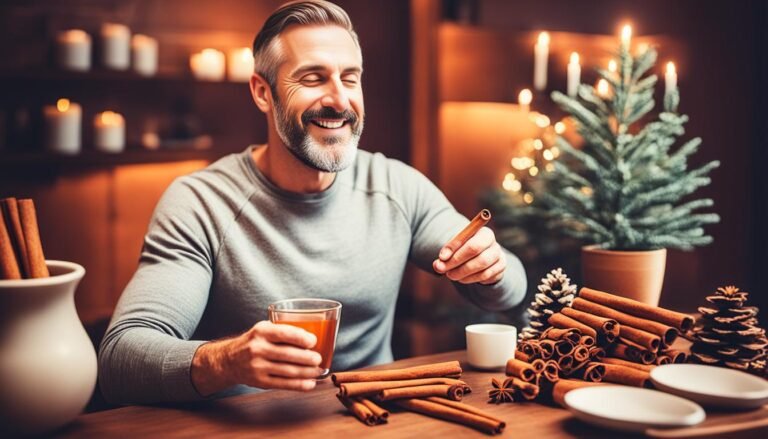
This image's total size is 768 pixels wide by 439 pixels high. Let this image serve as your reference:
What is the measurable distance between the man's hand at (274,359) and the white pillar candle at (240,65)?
3.08 metres

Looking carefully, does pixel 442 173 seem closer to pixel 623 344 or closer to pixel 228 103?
pixel 228 103

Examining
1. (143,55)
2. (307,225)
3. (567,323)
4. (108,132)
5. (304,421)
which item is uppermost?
(143,55)

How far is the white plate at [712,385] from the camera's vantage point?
118 cm

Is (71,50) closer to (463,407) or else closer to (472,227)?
(472,227)

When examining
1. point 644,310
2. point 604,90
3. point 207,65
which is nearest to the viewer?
point 644,310

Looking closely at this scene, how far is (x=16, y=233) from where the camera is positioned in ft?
3.80

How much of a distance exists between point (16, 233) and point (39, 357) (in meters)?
0.21

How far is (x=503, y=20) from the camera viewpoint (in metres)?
4.62

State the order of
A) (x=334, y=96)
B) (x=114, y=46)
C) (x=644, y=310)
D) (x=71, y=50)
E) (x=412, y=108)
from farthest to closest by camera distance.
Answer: (x=412, y=108)
(x=114, y=46)
(x=71, y=50)
(x=334, y=96)
(x=644, y=310)

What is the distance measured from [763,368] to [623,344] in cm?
26

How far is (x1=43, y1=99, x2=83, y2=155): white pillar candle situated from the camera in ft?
12.0

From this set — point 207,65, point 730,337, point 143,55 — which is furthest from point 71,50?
point 730,337

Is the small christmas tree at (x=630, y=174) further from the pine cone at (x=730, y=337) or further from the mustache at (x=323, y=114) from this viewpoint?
the mustache at (x=323, y=114)

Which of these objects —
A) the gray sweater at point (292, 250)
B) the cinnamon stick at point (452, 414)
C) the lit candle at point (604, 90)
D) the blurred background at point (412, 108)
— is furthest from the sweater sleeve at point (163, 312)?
the blurred background at point (412, 108)
